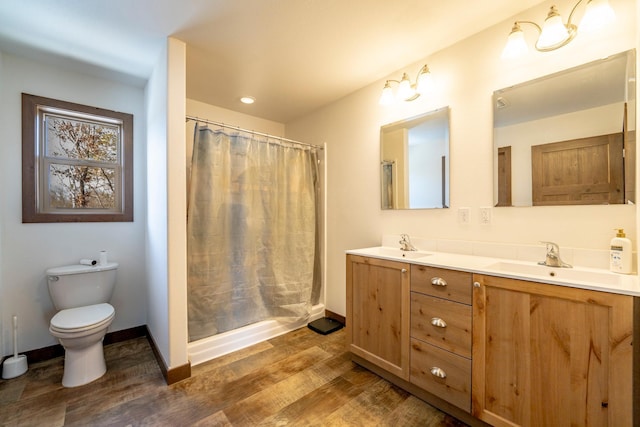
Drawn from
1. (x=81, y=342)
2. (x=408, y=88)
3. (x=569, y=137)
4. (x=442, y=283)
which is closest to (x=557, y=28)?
(x=569, y=137)

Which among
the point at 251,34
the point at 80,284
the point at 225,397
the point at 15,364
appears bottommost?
the point at 225,397

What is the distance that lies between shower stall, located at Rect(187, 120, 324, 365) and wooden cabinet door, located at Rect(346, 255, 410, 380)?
2.60 ft

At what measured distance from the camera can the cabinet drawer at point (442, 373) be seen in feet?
4.50

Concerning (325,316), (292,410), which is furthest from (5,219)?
(325,316)

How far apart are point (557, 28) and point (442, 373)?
1915 mm

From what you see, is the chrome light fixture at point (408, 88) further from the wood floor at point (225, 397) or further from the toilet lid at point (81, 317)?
the toilet lid at point (81, 317)

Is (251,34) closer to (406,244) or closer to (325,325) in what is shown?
(406,244)

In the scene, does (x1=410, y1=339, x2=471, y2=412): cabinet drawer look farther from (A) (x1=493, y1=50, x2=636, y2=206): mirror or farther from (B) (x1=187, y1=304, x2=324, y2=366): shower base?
Result: (B) (x1=187, y1=304, x2=324, y2=366): shower base

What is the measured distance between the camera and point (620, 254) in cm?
121

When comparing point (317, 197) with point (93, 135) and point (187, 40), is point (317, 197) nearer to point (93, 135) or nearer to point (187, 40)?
point (187, 40)

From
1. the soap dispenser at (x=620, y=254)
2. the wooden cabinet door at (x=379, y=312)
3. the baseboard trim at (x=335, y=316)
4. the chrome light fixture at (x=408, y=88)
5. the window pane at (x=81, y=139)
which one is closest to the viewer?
the soap dispenser at (x=620, y=254)

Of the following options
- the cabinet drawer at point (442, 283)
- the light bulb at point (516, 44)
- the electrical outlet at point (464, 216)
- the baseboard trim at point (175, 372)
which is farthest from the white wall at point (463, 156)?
the baseboard trim at point (175, 372)

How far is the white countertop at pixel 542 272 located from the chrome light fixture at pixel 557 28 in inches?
46.5

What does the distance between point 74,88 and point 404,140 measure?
2.79 metres
